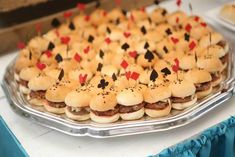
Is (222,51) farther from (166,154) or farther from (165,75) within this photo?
(166,154)

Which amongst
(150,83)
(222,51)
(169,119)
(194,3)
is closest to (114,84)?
(150,83)

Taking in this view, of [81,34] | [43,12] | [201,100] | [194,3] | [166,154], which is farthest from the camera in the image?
[194,3]

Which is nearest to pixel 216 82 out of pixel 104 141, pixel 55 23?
pixel 104 141

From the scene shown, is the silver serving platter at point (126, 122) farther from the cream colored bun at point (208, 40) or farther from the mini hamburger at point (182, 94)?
the cream colored bun at point (208, 40)

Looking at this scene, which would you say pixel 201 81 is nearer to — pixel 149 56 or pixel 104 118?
pixel 149 56

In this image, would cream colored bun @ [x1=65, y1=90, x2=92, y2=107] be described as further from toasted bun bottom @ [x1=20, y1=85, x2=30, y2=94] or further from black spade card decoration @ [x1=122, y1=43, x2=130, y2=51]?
black spade card decoration @ [x1=122, y1=43, x2=130, y2=51]
